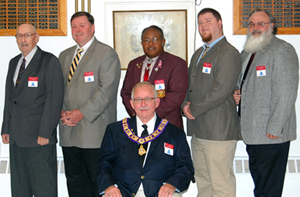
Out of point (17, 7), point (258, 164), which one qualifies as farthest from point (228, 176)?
point (17, 7)

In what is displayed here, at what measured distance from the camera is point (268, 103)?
2668 mm

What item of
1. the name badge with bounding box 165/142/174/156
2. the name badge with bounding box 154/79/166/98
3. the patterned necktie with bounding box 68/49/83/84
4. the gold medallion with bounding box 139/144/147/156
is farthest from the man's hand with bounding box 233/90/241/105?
the patterned necktie with bounding box 68/49/83/84

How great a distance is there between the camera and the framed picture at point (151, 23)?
3713 mm

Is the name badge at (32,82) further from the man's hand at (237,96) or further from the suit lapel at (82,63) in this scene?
the man's hand at (237,96)

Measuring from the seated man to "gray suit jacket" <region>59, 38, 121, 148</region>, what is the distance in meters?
0.58

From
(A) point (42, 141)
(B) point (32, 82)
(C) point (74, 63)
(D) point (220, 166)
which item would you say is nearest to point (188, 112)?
(D) point (220, 166)

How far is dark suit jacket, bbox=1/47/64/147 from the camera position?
2.83m

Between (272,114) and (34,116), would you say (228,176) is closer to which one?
(272,114)

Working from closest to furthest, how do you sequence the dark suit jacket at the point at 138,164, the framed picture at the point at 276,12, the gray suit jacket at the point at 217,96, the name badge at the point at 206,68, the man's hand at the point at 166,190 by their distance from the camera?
the man's hand at the point at 166,190, the dark suit jacket at the point at 138,164, the gray suit jacket at the point at 217,96, the name badge at the point at 206,68, the framed picture at the point at 276,12

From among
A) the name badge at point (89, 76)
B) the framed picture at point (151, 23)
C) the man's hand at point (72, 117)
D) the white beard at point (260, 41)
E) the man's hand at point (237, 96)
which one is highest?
the framed picture at point (151, 23)

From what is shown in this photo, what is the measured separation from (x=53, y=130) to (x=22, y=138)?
0.28 m

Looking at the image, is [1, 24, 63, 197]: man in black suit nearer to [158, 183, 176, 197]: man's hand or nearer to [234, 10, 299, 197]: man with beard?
[158, 183, 176, 197]: man's hand

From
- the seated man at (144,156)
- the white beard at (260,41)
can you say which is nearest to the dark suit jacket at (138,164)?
the seated man at (144,156)

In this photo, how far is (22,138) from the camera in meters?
2.84
